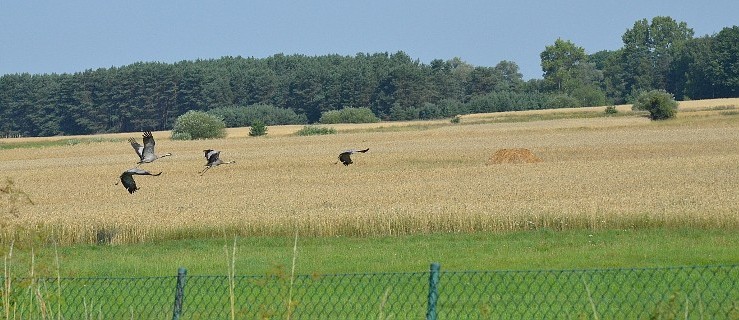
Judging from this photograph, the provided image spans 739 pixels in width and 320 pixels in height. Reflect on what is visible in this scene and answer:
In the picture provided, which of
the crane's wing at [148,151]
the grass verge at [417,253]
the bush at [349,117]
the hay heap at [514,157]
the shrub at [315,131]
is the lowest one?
the bush at [349,117]

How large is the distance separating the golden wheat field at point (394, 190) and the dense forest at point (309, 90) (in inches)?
2826

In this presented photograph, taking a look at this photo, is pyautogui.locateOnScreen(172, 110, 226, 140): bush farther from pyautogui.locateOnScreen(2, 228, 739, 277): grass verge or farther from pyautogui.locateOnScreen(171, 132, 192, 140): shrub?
pyautogui.locateOnScreen(2, 228, 739, 277): grass verge

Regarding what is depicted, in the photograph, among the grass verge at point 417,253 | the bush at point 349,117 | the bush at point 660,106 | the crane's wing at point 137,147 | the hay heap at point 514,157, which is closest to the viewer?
the grass verge at point 417,253

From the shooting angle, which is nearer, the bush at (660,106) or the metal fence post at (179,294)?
the metal fence post at (179,294)

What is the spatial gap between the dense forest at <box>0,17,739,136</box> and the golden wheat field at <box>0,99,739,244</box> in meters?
71.8

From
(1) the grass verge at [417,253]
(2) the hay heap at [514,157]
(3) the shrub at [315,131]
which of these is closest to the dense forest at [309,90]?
(3) the shrub at [315,131]

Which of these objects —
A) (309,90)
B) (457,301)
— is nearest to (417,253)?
(457,301)

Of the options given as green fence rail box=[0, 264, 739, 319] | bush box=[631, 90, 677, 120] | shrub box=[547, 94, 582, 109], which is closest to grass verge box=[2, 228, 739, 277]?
green fence rail box=[0, 264, 739, 319]

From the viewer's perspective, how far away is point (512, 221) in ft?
73.6

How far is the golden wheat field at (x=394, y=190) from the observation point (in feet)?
74.6

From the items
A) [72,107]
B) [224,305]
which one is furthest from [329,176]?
[72,107]

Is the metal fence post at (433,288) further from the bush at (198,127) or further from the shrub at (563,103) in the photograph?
the shrub at (563,103)

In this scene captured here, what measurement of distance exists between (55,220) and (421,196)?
8.92 meters

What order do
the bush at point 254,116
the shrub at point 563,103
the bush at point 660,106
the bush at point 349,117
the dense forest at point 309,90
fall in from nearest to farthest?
the bush at point 660,106 → the bush at point 349,117 → the shrub at point 563,103 → the bush at point 254,116 → the dense forest at point 309,90
